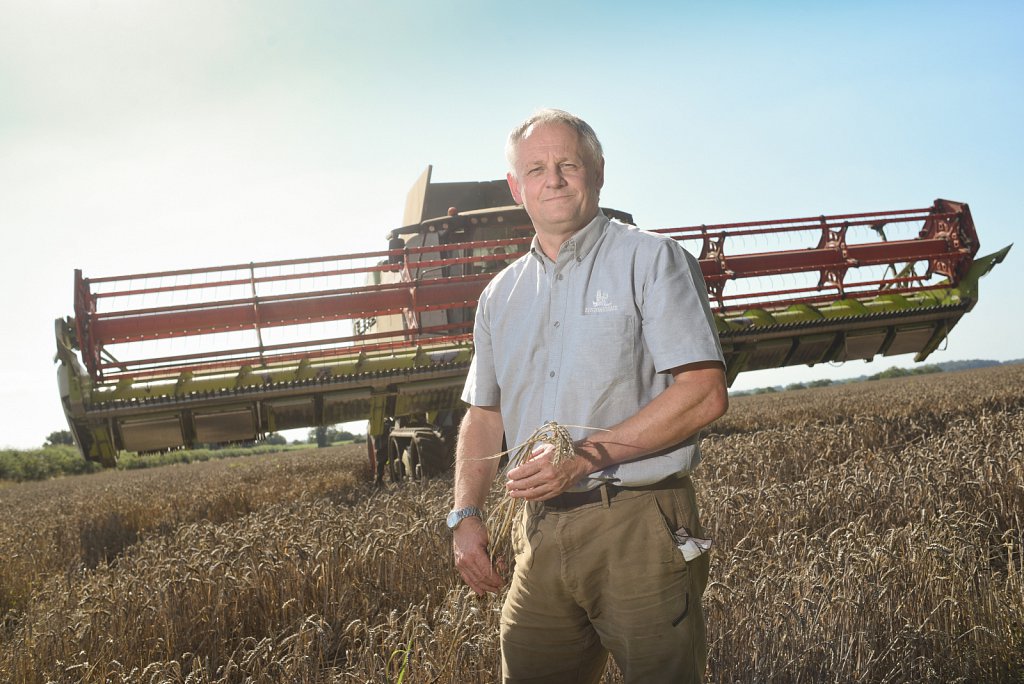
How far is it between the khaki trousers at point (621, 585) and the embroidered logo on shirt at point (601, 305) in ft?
1.33

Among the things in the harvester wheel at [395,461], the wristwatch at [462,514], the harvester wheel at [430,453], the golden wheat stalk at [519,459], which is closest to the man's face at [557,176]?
the golden wheat stalk at [519,459]

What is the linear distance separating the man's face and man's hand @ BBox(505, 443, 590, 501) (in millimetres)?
538

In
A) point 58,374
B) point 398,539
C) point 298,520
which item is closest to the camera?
point 398,539

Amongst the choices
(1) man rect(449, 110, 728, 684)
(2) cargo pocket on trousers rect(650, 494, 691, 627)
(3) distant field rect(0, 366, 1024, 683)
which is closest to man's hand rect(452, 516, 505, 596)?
(1) man rect(449, 110, 728, 684)

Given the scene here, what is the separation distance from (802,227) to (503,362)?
7.12 m

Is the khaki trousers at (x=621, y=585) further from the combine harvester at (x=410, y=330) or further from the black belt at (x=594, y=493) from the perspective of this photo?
the combine harvester at (x=410, y=330)

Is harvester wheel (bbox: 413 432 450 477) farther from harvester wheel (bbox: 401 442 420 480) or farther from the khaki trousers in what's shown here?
the khaki trousers

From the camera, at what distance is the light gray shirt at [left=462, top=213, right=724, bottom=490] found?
1751 millimetres

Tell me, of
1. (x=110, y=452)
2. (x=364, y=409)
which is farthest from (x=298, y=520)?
(x=110, y=452)

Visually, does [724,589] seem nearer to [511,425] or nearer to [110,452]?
[511,425]

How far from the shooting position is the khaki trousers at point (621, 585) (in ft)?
5.74

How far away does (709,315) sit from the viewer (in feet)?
5.89

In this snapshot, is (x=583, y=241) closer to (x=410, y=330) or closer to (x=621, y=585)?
(x=621, y=585)

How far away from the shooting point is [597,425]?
5.97 feet
